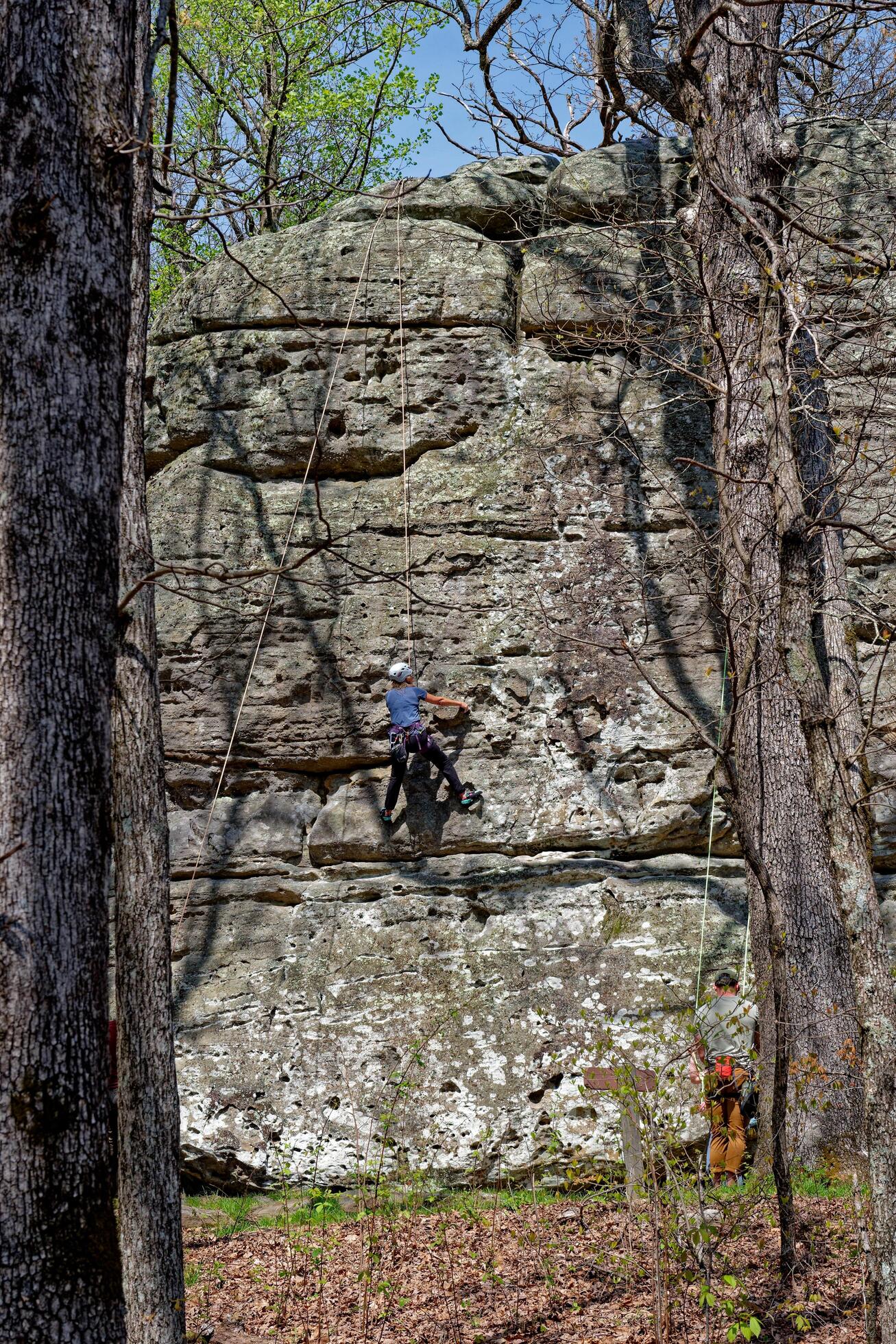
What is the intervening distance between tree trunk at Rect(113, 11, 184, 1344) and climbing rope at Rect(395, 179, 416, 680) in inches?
127

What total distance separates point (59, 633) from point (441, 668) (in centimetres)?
559

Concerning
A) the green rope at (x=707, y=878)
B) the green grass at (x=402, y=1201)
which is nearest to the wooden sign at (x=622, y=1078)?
the green grass at (x=402, y=1201)

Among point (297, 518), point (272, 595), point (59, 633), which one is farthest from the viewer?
point (297, 518)

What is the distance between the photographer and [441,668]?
838 centimetres

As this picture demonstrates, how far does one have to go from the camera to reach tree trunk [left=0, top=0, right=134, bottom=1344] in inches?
101

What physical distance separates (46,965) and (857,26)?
6.22 metres

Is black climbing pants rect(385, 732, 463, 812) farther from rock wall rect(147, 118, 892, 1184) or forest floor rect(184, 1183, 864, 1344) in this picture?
forest floor rect(184, 1183, 864, 1344)

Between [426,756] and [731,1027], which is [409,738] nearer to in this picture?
[426,756]

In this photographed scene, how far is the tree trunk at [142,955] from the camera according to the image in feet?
15.0

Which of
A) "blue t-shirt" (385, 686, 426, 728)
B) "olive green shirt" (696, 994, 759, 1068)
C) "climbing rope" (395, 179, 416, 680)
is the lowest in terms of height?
"olive green shirt" (696, 994, 759, 1068)

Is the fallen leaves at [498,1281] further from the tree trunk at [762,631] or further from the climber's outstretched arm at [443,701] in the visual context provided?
the climber's outstretched arm at [443,701]

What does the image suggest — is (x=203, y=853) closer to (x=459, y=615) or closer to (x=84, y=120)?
(x=459, y=615)

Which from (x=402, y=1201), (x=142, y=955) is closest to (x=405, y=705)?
(x=402, y=1201)

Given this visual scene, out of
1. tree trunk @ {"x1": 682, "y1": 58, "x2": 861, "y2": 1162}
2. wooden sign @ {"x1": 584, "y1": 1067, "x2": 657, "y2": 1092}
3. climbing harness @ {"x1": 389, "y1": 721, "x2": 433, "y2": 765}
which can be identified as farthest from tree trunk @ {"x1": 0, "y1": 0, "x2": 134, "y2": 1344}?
climbing harness @ {"x1": 389, "y1": 721, "x2": 433, "y2": 765}
